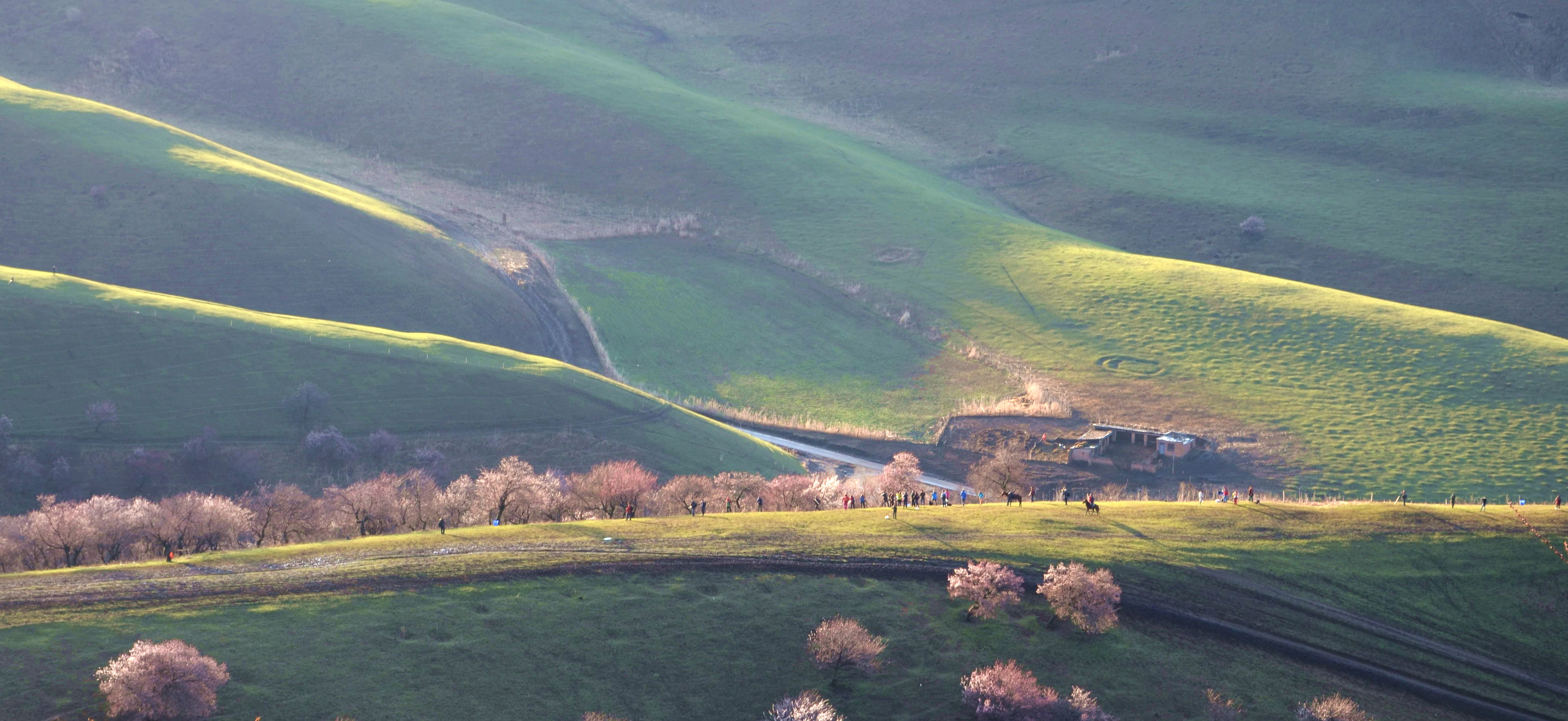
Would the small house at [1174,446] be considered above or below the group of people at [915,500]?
above

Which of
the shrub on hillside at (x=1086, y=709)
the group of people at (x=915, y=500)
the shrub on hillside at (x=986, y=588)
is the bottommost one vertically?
the shrub on hillside at (x=1086, y=709)

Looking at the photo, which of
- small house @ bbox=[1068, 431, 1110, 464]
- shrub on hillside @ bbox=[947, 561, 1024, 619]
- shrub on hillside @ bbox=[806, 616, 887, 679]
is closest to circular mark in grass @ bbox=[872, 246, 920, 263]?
small house @ bbox=[1068, 431, 1110, 464]

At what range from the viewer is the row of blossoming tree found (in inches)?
1726

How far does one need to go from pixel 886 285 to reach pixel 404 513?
201 ft

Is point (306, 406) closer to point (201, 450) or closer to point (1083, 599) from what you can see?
point (201, 450)

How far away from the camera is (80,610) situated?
35.6 metres

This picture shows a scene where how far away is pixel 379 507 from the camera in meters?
49.3

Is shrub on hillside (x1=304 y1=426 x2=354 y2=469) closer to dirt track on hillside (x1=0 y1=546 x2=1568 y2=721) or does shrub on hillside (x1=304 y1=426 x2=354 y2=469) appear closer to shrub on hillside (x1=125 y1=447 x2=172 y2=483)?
shrub on hillside (x1=125 y1=447 x2=172 y2=483)

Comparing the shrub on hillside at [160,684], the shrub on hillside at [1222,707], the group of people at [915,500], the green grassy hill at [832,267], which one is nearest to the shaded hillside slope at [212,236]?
the green grassy hill at [832,267]

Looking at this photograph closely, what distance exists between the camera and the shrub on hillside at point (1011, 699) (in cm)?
3638

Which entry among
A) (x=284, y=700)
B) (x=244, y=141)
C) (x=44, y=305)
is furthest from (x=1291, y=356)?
(x=244, y=141)

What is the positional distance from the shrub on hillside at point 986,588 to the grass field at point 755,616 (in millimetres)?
615

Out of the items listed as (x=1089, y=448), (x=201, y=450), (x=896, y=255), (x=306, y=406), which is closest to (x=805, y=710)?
(x=201, y=450)

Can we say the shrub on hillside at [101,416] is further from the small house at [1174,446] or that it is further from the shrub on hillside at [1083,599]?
the small house at [1174,446]
